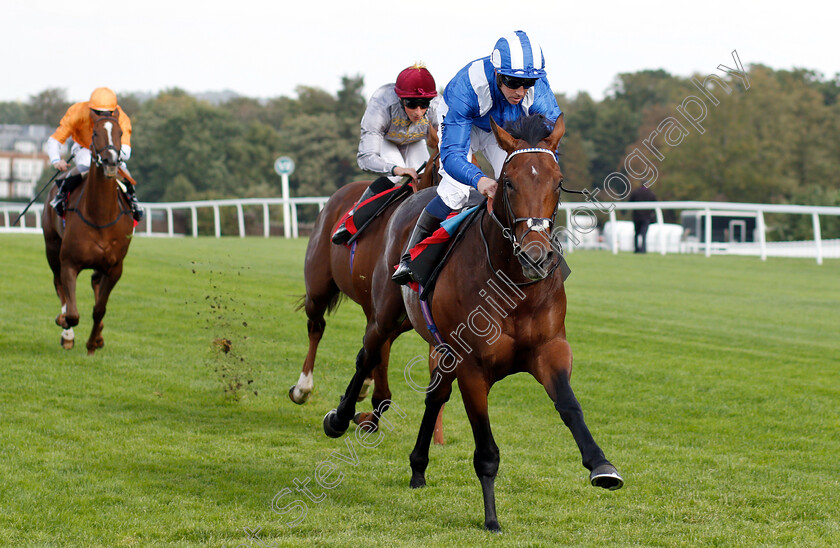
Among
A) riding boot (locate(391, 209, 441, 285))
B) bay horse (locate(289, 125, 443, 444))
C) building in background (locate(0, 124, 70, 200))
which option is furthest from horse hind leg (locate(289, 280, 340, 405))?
building in background (locate(0, 124, 70, 200))

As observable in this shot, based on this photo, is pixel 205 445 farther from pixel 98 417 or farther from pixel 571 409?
pixel 571 409

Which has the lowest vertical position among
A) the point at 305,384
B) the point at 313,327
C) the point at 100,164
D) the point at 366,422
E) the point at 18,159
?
the point at 366,422

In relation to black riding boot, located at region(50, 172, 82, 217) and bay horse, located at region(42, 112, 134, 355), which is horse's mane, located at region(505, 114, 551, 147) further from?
black riding boot, located at region(50, 172, 82, 217)

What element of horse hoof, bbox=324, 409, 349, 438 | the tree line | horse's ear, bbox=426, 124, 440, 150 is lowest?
horse hoof, bbox=324, 409, 349, 438

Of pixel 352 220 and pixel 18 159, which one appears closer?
pixel 352 220

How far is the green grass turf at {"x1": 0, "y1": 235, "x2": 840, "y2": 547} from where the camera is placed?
4.76 metres

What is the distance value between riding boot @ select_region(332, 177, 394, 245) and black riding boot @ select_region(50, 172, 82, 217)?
159 inches

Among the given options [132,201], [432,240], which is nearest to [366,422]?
[432,240]

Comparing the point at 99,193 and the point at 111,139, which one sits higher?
the point at 111,139

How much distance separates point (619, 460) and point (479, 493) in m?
1.22

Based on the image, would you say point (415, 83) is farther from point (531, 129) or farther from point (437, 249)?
point (531, 129)

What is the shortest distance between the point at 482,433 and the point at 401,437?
6.96 ft

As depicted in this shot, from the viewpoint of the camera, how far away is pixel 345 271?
721cm

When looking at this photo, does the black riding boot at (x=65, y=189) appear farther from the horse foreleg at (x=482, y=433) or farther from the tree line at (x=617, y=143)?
the tree line at (x=617, y=143)
